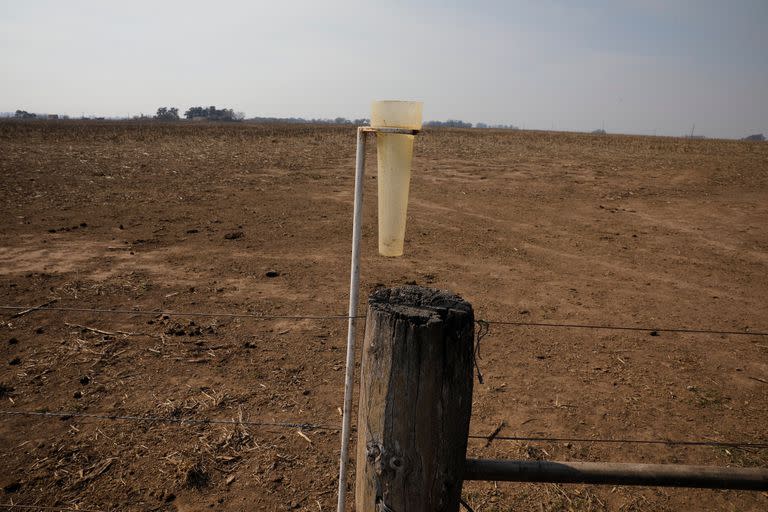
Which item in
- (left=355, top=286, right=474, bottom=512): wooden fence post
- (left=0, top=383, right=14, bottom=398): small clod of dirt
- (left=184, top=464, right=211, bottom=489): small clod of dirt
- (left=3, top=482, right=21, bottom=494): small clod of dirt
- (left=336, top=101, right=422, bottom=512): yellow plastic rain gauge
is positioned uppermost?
(left=336, top=101, right=422, bottom=512): yellow plastic rain gauge

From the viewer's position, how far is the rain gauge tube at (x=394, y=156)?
1.41m

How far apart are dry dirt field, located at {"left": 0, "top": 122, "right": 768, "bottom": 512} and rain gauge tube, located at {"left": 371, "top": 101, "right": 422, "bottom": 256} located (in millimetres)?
1943

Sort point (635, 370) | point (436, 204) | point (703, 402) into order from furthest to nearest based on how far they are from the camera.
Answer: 1. point (436, 204)
2. point (635, 370)
3. point (703, 402)

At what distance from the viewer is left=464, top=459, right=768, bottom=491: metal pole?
59.9 inches

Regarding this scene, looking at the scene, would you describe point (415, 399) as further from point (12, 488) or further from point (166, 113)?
point (166, 113)

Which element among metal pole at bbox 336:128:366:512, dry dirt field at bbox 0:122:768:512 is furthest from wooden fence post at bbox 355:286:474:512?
dry dirt field at bbox 0:122:768:512

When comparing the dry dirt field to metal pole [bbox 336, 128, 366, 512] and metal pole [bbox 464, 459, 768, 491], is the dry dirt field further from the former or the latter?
metal pole [bbox 464, 459, 768, 491]

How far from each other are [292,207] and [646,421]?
775 centimetres

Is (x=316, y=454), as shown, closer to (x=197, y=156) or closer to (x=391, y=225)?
(x=391, y=225)

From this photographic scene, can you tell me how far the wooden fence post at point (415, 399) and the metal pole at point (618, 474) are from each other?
236mm

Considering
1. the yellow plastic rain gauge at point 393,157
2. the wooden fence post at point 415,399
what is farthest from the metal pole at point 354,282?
the wooden fence post at point 415,399

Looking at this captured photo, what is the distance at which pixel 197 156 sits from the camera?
17156 millimetres

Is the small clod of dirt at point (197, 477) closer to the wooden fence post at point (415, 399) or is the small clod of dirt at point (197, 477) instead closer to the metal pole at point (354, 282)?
the metal pole at point (354, 282)

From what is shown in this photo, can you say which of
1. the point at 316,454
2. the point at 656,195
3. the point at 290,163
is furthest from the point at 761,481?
the point at 290,163
